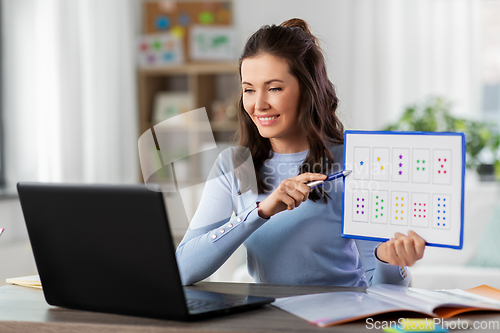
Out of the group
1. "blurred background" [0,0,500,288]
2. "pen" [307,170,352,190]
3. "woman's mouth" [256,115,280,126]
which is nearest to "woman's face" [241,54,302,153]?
"woman's mouth" [256,115,280,126]

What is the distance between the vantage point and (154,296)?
2.60ft

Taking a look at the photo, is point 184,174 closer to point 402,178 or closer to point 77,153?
point 402,178

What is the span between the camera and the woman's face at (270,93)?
3.85ft

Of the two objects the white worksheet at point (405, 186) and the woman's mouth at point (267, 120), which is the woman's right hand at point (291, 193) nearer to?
the white worksheet at point (405, 186)

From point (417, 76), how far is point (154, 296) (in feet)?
10.7

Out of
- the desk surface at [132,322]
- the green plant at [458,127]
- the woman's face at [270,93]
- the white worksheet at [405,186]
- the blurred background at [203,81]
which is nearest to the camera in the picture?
the desk surface at [132,322]

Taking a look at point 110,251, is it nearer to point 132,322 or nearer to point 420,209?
point 132,322

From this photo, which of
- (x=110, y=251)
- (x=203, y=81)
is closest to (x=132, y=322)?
(x=110, y=251)

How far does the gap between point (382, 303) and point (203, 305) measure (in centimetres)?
29

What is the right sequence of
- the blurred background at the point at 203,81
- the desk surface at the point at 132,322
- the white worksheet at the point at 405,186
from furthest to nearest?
the blurred background at the point at 203,81
the white worksheet at the point at 405,186
the desk surface at the point at 132,322

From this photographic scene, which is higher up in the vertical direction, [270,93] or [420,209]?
[270,93]

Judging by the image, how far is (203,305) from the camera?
2.82 ft

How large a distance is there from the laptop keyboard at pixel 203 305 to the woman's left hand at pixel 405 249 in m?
0.30

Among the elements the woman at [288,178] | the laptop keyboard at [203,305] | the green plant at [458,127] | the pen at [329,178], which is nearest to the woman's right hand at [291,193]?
the pen at [329,178]
